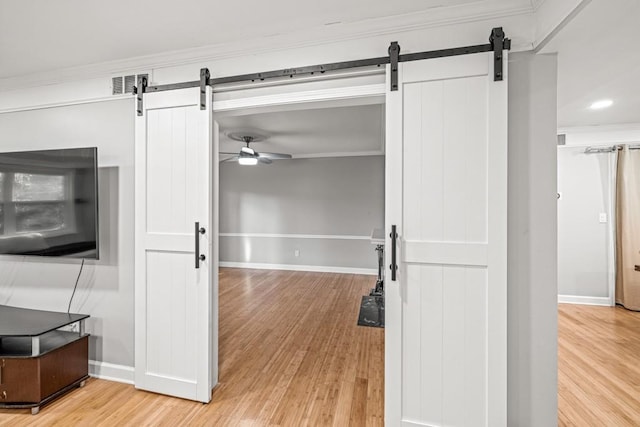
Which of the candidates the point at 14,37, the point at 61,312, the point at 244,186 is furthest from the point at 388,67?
the point at 244,186

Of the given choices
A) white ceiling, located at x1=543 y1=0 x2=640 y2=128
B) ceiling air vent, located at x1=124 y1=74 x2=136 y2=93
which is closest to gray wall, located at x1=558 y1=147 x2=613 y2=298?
white ceiling, located at x1=543 y1=0 x2=640 y2=128

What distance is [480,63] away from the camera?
1.61 metres

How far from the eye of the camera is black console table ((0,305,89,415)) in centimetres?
193

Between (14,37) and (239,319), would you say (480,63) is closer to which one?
(14,37)

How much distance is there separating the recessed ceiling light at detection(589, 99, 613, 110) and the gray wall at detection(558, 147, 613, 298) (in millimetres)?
1033

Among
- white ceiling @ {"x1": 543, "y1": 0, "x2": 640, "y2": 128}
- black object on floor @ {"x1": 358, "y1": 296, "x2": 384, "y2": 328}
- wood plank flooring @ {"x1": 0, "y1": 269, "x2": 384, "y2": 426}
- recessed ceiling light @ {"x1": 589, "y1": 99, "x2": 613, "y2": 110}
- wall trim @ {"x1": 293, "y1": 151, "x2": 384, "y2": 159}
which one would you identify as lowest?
wood plank flooring @ {"x1": 0, "y1": 269, "x2": 384, "y2": 426}

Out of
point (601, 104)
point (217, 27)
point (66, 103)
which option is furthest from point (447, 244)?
point (66, 103)

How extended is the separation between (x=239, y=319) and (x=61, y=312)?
5.62ft

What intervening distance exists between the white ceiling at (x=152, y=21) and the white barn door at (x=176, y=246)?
0.36 m

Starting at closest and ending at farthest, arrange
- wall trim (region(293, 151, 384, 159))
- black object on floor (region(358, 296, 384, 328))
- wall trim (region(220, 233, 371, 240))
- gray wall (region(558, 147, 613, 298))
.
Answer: black object on floor (region(358, 296, 384, 328)) < gray wall (region(558, 147, 613, 298)) < wall trim (region(293, 151, 384, 159)) < wall trim (region(220, 233, 371, 240))

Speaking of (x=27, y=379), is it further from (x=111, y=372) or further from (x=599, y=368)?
(x=599, y=368)

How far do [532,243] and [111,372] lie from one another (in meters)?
3.09

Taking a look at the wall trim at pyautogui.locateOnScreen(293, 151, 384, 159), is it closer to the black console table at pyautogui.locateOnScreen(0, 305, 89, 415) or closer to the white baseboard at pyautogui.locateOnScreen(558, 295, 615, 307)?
the white baseboard at pyautogui.locateOnScreen(558, 295, 615, 307)

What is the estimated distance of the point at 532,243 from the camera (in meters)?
1.64
